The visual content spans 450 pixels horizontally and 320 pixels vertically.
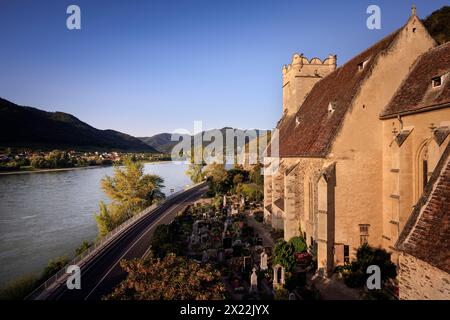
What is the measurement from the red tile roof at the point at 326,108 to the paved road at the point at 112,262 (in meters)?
15.6

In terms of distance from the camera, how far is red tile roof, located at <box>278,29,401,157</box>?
16.3 meters

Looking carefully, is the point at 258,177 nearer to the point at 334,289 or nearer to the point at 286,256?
the point at 286,256

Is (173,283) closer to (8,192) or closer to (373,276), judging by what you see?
(373,276)

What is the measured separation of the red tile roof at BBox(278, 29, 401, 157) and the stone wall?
24.2 ft

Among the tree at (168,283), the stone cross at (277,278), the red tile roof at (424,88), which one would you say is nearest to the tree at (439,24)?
the red tile roof at (424,88)

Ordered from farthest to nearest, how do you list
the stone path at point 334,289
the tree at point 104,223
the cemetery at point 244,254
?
1. the tree at point 104,223
2. the cemetery at point 244,254
3. the stone path at point 334,289

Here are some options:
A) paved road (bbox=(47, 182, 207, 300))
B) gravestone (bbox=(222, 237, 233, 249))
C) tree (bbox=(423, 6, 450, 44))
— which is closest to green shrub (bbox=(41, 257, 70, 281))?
paved road (bbox=(47, 182, 207, 300))

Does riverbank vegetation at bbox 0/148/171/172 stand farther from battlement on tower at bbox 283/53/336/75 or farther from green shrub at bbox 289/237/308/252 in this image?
green shrub at bbox 289/237/308/252

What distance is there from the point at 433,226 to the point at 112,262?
860 inches

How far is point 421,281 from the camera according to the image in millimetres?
9203

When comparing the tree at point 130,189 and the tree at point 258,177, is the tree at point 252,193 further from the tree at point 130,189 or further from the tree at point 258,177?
the tree at point 130,189

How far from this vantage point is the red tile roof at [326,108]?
640 inches

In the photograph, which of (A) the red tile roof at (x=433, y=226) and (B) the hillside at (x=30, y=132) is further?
(B) the hillside at (x=30, y=132)
